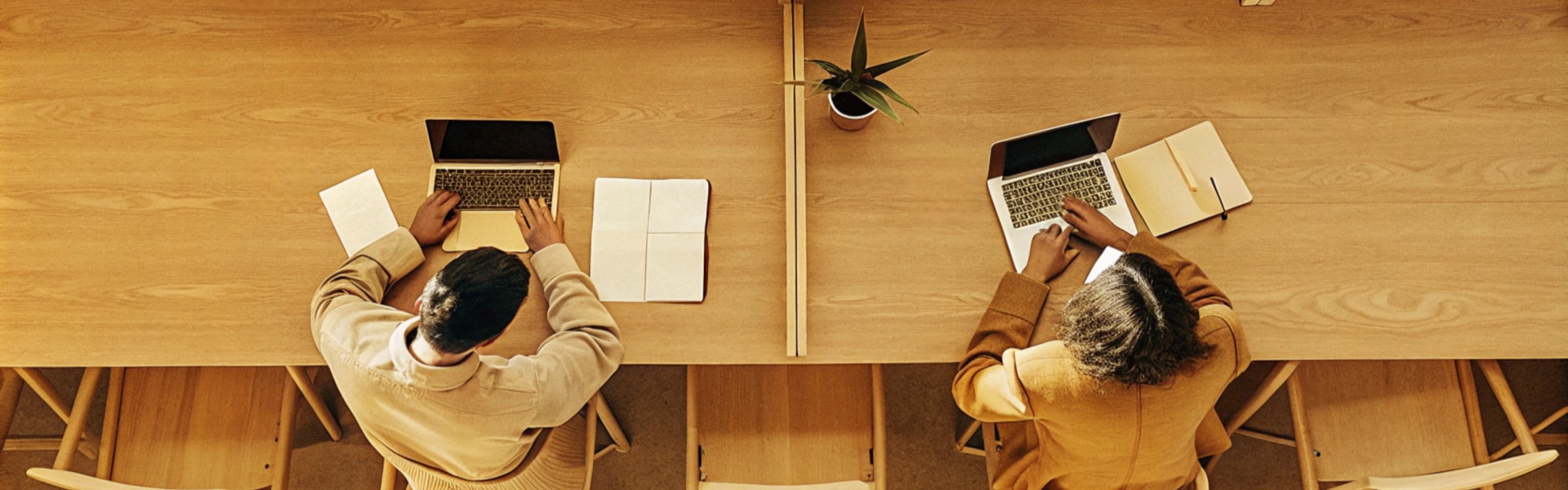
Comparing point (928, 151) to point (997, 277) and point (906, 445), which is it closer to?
point (997, 277)

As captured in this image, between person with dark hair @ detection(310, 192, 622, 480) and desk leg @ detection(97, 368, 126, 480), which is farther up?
person with dark hair @ detection(310, 192, 622, 480)

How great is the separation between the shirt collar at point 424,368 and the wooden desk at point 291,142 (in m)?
0.30

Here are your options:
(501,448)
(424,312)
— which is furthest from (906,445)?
(424,312)

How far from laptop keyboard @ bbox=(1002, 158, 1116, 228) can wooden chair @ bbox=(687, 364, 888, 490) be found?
43 centimetres

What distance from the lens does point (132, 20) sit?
1.79m

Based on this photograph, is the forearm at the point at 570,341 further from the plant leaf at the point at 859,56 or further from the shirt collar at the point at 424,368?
the plant leaf at the point at 859,56

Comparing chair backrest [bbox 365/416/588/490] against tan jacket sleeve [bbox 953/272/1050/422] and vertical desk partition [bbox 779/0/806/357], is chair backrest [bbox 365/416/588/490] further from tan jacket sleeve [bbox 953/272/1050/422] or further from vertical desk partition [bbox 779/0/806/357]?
tan jacket sleeve [bbox 953/272/1050/422]

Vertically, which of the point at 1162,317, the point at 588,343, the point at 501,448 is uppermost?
the point at 1162,317

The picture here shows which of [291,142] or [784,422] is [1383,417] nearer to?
[784,422]

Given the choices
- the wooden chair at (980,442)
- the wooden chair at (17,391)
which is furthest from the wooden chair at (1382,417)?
the wooden chair at (17,391)

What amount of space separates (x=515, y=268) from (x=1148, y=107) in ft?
4.24

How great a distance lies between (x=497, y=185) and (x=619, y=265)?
0.30 m

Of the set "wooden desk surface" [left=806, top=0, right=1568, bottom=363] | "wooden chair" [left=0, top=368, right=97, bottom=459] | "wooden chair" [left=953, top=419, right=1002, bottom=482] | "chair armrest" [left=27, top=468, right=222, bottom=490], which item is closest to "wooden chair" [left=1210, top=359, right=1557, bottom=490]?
"wooden desk surface" [left=806, top=0, right=1568, bottom=363]

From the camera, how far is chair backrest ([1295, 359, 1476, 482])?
177 cm
